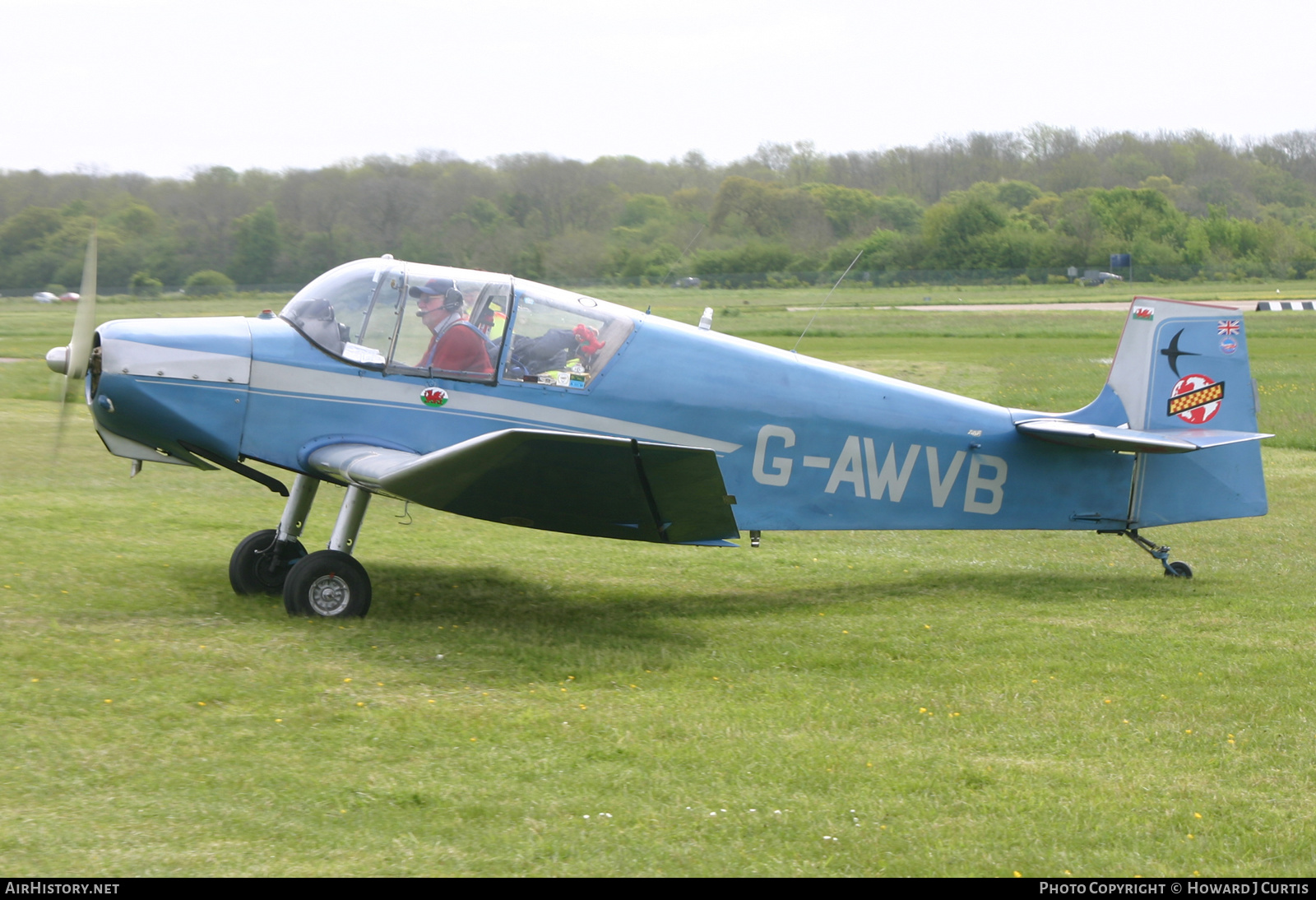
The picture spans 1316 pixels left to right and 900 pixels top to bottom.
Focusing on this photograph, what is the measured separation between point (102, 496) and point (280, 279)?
14.2 meters

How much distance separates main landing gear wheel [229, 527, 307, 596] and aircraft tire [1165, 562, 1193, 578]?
690 cm

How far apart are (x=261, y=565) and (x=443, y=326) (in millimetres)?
2202

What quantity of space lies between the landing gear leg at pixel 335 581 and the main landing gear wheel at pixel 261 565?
2.64ft

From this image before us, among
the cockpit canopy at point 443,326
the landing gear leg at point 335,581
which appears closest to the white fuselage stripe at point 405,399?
the cockpit canopy at point 443,326

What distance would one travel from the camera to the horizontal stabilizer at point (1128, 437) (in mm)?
8195

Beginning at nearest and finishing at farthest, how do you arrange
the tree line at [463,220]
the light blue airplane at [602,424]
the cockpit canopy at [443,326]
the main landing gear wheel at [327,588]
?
the light blue airplane at [602,424], the main landing gear wheel at [327,588], the cockpit canopy at [443,326], the tree line at [463,220]

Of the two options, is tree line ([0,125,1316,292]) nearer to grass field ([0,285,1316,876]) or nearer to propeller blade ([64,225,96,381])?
grass field ([0,285,1316,876])

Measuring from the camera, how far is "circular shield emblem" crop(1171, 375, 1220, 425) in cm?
866

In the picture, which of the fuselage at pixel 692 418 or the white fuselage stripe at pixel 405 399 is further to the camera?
the white fuselage stripe at pixel 405 399

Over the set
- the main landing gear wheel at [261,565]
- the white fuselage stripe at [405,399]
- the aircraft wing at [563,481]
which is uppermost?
the white fuselage stripe at [405,399]

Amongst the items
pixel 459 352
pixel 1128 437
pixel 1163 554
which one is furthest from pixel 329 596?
pixel 1163 554

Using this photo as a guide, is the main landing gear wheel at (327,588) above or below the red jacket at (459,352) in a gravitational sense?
below

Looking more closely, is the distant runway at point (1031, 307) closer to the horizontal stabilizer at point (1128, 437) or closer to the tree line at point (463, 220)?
the tree line at point (463, 220)

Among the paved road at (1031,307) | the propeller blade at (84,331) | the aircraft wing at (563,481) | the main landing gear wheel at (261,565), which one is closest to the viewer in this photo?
the aircraft wing at (563,481)
